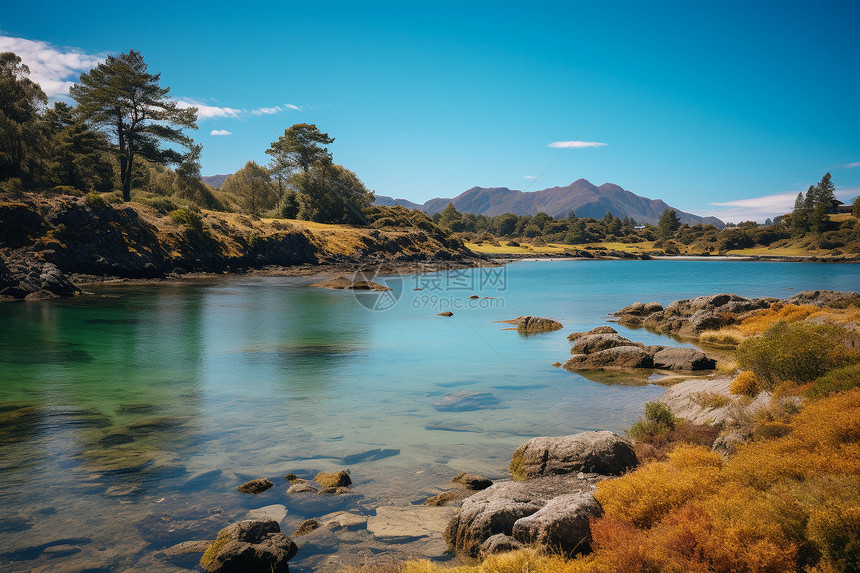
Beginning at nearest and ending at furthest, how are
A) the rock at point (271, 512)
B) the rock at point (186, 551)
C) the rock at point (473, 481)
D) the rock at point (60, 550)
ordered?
the rock at point (186, 551) < the rock at point (60, 550) < the rock at point (271, 512) < the rock at point (473, 481)

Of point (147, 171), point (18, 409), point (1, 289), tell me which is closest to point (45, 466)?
point (18, 409)

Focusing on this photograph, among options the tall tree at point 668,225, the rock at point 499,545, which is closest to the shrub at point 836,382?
the rock at point 499,545

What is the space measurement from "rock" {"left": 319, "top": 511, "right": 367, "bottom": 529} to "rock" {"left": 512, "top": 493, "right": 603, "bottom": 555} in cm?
305

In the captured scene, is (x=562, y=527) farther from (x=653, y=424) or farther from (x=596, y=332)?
(x=596, y=332)

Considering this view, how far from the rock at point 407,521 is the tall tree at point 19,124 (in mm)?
66398

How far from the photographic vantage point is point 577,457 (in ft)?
33.9

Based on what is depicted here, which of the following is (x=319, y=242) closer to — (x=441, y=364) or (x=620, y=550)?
(x=441, y=364)

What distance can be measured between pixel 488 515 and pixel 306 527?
133 inches

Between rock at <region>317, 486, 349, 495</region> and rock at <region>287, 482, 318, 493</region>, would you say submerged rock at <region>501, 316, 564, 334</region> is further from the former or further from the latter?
rock at <region>287, 482, 318, 493</region>

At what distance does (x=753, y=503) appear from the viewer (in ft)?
20.7

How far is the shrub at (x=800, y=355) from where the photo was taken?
36.8 feet

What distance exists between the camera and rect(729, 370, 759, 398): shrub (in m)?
12.4

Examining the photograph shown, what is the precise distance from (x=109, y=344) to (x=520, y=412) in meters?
22.9

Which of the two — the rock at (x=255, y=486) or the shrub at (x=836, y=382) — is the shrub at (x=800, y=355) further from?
the rock at (x=255, y=486)
